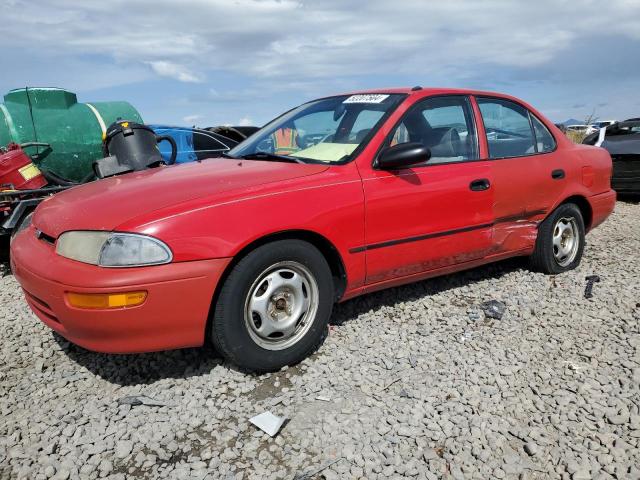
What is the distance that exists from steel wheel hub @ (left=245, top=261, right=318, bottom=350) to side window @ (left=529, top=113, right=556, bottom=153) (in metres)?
2.65

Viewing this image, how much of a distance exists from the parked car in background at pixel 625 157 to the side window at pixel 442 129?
18.8ft

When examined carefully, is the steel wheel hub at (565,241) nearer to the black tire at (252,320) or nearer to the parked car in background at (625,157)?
the black tire at (252,320)

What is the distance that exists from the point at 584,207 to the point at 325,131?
2687 mm

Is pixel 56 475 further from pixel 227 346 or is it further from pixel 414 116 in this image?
pixel 414 116

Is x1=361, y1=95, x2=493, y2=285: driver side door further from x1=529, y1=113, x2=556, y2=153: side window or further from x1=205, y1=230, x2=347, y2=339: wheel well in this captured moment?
x1=529, y1=113, x2=556, y2=153: side window

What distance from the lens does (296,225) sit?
2.97 meters

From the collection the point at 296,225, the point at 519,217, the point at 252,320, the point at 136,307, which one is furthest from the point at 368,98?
the point at 136,307

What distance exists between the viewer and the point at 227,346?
112 inches

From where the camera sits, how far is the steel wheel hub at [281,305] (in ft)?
9.63

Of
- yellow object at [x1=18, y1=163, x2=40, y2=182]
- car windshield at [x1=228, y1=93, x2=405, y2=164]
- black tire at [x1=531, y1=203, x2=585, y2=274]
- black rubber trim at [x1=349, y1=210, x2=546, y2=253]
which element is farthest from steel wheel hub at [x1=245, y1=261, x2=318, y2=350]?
yellow object at [x1=18, y1=163, x2=40, y2=182]

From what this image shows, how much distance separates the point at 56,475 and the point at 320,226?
1756 millimetres

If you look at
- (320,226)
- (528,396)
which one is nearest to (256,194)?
(320,226)

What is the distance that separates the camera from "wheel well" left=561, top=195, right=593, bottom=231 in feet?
15.7

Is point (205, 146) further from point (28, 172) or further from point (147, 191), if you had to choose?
point (147, 191)
